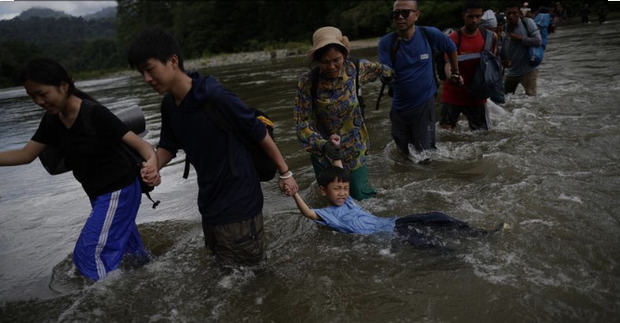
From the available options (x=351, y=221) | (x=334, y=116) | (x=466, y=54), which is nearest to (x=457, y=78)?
(x=466, y=54)

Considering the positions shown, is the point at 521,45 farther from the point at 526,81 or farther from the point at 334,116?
the point at 334,116

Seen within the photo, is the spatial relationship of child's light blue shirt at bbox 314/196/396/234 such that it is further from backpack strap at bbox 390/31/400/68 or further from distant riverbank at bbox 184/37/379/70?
distant riverbank at bbox 184/37/379/70

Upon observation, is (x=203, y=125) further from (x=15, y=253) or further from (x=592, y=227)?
(x=15, y=253)

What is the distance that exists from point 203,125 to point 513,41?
659 cm

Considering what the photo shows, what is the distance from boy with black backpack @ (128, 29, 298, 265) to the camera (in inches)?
92.7

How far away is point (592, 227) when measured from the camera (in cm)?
345

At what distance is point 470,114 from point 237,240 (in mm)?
4679

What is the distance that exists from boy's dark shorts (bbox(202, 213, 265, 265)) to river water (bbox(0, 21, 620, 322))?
0.28 meters

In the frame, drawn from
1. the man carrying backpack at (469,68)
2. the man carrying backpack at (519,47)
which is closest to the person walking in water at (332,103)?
the man carrying backpack at (469,68)

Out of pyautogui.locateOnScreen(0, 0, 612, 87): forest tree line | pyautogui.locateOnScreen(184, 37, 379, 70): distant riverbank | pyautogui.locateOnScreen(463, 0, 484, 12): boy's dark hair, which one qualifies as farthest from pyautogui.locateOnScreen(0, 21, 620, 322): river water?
pyautogui.locateOnScreen(0, 0, 612, 87): forest tree line

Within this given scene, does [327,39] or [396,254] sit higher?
[327,39]

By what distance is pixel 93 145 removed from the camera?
2.88 m

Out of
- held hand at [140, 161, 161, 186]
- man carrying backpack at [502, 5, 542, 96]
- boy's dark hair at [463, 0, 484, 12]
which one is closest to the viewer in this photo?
held hand at [140, 161, 161, 186]

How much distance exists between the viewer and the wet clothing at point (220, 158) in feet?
8.12
